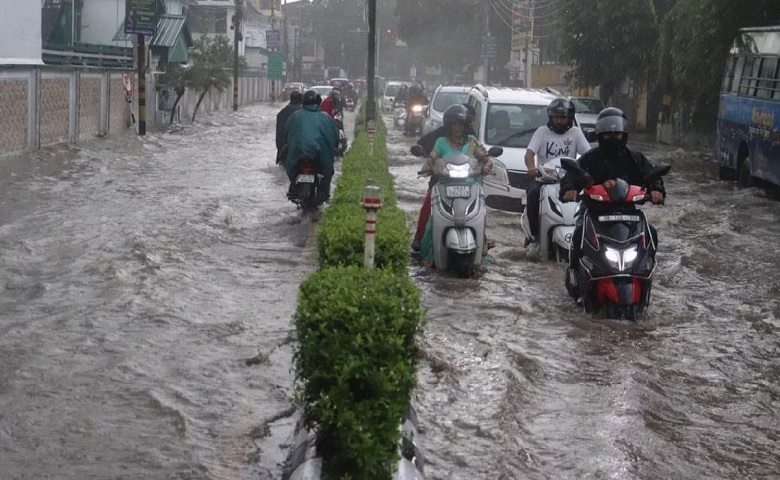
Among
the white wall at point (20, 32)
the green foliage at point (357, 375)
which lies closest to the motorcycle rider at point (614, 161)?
the green foliage at point (357, 375)

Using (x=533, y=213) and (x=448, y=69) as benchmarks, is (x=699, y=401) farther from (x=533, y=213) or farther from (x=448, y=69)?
(x=448, y=69)

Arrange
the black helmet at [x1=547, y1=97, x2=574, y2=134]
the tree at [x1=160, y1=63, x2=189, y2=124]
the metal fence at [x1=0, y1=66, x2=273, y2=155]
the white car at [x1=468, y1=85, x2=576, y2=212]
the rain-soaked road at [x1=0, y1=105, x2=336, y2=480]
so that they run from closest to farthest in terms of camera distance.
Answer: the rain-soaked road at [x1=0, y1=105, x2=336, y2=480] → the black helmet at [x1=547, y1=97, x2=574, y2=134] → the white car at [x1=468, y1=85, x2=576, y2=212] → the metal fence at [x1=0, y1=66, x2=273, y2=155] → the tree at [x1=160, y1=63, x2=189, y2=124]

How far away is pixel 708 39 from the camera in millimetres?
27766

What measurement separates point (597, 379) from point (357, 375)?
11.1ft

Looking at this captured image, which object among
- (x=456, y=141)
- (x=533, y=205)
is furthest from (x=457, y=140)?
(x=533, y=205)

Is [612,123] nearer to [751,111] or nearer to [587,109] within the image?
[751,111]

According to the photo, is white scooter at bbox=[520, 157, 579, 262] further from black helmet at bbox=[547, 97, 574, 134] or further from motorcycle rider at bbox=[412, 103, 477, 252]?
motorcycle rider at bbox=[412, 103, 477, 252]

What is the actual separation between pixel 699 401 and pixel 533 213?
4963 mm

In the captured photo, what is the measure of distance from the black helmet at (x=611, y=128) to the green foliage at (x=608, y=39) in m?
31.4

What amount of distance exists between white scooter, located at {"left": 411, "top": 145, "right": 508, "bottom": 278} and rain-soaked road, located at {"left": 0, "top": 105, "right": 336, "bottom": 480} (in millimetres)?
1557

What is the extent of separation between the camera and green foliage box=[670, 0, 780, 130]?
26.4 meters

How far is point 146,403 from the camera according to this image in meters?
7.43

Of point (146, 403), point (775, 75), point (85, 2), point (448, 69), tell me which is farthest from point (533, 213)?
point (448, 69)

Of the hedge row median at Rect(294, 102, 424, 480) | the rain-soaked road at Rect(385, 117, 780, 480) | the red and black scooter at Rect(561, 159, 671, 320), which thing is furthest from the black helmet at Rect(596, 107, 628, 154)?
the hedge row median at Rect(294, 102, 424, 480)
